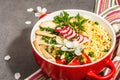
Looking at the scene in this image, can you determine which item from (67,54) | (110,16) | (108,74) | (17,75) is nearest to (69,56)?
(67,54)

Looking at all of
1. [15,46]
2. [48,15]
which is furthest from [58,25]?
[15,46]

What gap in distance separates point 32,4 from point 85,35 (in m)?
0.69

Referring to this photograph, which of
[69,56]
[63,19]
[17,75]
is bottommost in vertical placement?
[17,75]

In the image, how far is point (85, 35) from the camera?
0.77m

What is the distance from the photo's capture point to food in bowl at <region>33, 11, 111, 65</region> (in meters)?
0.73

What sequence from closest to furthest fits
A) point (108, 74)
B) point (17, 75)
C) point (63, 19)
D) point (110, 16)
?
point (108, 74) → point (63, 19) → point (110, 16) → point (17, 75)

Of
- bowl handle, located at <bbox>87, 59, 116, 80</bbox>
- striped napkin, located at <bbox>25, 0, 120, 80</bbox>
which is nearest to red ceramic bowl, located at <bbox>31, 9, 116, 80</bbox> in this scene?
bowl handle, located at <bbox>87, 59, 116, 80</bbox>

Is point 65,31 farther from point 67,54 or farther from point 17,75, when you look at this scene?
point 17,75

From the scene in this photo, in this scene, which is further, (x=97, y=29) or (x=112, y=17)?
(x=112, y=17)

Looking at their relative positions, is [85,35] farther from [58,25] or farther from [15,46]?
[15,46]

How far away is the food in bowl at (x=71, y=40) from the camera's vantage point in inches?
28.6

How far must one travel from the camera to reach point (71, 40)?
2.47 feet

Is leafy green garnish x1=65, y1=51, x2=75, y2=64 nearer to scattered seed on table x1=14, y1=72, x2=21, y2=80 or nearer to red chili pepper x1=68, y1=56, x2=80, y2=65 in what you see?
red chili pepper x1=68, y1=56, x2=80, y2=65

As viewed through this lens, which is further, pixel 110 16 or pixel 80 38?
pixel 110 16
